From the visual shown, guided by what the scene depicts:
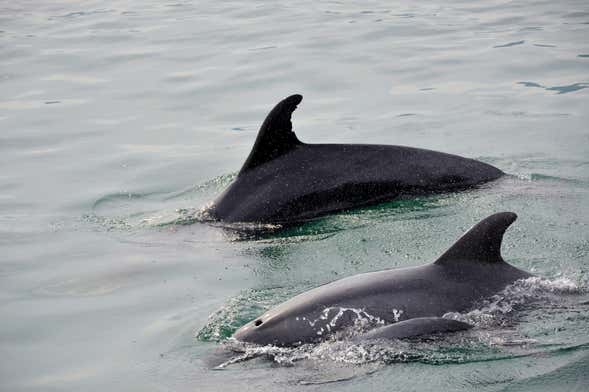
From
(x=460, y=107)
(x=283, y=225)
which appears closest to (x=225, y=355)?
(x=283, y=225)

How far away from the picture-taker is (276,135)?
990cm

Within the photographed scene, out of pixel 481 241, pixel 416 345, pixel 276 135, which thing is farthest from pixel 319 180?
pixel 416 345

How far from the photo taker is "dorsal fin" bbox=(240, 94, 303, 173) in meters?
9.76

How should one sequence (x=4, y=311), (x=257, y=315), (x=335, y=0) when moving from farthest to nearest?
1. (x=335, y=0)
2. (x=4, y=311)
3. (x=257, y=315)

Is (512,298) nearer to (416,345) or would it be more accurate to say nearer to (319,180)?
(416,345)

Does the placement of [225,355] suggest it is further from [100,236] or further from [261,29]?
[261,29]

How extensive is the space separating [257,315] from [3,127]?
915 centimetres

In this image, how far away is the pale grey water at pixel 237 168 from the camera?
270 inches

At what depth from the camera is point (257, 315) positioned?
7.65m

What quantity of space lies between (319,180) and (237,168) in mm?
2829

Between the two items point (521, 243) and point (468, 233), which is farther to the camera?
point (521, 243)

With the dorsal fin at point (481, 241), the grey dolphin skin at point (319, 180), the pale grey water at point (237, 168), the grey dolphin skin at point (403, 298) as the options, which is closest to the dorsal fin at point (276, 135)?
the grey dolphin skin at point (319, 180)

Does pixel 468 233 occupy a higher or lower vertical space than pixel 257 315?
higher

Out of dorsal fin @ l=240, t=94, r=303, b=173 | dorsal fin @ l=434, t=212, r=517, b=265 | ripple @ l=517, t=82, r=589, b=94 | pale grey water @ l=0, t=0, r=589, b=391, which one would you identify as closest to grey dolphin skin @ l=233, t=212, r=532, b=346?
dorsal fin @ l=434, t=212, r=517, b=265
